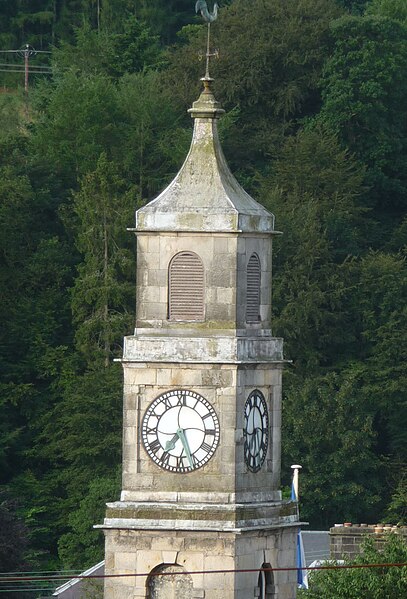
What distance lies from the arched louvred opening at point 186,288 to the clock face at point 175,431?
134 centimetres

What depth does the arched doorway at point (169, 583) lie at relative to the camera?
5597cm

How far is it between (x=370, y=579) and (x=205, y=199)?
1117 cm

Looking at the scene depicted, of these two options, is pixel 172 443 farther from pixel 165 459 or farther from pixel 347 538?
pixel 347 538

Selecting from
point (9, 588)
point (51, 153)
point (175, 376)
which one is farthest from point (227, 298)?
point (51, 153)

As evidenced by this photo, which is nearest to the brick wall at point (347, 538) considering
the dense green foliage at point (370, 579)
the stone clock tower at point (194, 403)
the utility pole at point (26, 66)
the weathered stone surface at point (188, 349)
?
the dense green foliage at point (370, 579)

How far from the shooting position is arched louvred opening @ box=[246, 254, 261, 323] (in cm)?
5625

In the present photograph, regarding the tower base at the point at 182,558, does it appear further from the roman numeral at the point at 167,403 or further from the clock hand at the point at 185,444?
the roman numeral at the point at 167,403

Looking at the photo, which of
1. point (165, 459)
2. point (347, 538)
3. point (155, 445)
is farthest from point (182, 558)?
point (347, 538)

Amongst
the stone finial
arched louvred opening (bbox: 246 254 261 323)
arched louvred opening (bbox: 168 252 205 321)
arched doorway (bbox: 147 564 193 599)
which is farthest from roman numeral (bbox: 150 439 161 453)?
the stone finial

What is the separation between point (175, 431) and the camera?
5556cm

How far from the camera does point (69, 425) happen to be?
311ft

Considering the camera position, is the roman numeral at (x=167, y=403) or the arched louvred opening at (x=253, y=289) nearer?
the roman numeral at (x=167, y=403)

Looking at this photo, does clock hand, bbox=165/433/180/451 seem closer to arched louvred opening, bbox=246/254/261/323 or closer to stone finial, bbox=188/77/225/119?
arched louvred opening, bbox=246/254/261/323

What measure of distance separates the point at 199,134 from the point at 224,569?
7550 millimetres
